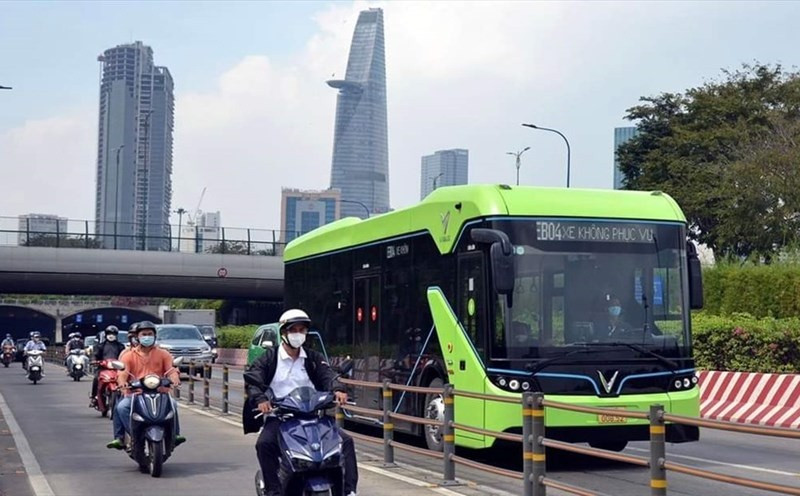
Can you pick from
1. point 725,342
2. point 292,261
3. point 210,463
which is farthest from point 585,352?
point 725,342

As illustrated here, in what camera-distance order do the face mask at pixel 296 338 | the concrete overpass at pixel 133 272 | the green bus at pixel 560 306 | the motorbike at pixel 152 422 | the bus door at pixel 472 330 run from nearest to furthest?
the face mask at pixel 296 338 → the motorbike at pixel 152 422 → the green bus at pixel 560 306 → the bus door at pixel 472 330 → the concrete overpass at pixel 133 272

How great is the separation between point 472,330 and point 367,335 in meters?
3.88

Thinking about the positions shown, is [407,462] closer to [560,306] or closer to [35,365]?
[560,306]

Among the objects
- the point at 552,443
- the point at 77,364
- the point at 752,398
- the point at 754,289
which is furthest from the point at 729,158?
the point at 552,443

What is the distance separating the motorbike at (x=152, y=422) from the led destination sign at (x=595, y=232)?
4.53m

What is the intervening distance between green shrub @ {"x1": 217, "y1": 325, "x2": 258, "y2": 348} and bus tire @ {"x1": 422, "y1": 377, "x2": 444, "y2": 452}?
5017 cm

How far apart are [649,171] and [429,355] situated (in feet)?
159

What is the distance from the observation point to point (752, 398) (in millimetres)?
21688

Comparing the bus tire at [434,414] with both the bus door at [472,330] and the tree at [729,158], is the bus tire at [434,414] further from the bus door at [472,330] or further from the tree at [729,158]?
the tree at [729,158]

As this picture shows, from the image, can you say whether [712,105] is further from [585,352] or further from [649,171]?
[585,352]

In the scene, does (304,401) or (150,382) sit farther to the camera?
(150,382)

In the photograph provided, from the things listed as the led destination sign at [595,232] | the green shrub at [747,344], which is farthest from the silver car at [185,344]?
the led destination sign at [595,232]

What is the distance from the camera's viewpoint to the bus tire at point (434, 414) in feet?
49.2

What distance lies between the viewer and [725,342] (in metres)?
26.4
